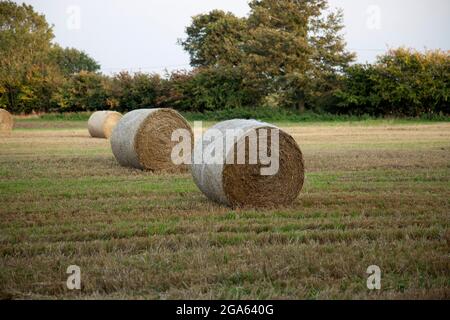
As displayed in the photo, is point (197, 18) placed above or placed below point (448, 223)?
above

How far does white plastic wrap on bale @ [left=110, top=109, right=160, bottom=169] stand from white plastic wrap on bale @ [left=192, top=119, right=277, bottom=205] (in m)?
4.22

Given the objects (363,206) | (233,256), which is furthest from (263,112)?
(233,256)

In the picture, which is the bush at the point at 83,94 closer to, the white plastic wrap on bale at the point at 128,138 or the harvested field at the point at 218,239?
the white plastic wrap on bale at the point at 128,138

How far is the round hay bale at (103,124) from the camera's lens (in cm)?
2520

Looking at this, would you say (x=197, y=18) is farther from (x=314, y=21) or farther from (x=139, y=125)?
(x=139, y=125)

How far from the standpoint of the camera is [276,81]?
138 ft

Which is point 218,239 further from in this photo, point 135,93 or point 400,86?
point 135,93

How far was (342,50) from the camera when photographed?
138ft

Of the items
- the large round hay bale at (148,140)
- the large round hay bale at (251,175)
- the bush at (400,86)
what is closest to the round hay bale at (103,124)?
the large round hay bale at (148,140)

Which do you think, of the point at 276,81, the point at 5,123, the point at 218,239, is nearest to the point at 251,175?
the point at 218,239

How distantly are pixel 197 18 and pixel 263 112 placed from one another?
25147 millimetres

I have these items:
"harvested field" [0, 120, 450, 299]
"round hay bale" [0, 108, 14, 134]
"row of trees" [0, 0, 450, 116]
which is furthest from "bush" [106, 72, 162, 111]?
"harvested field" [0, 120, 450, 299]

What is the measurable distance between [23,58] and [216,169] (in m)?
54.2
